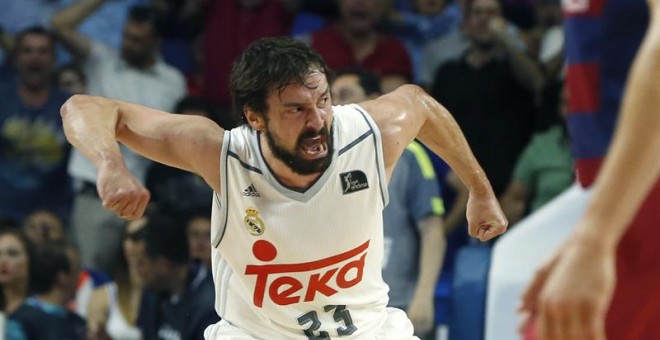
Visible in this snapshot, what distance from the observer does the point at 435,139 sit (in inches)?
196

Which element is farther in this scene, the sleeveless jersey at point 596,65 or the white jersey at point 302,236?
the white jersey at point 302,236

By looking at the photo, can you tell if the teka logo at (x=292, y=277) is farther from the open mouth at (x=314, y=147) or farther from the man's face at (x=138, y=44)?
the man's face at (x=138, y=44)

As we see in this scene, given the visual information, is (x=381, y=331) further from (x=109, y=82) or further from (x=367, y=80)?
(x=109, y=82)

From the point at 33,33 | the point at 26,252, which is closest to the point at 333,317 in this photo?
the point at 26,252

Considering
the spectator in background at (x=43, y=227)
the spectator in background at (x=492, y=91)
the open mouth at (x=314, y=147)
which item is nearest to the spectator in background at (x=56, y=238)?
the spectator in background at (x=43, y=227)

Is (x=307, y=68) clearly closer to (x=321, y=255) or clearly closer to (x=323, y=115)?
(x=323, y=115)

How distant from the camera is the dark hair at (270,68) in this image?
459cm

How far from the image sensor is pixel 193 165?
4.70 meters

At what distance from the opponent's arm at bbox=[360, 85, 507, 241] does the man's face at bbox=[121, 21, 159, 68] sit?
4.57 meters

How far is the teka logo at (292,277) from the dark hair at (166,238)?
3.22 m

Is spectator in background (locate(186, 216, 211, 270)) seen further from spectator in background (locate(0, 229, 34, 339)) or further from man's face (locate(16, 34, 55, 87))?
man's face (locate(16, 34, 55, 87))

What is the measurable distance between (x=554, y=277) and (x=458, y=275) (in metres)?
5.07

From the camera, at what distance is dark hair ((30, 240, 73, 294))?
7949 millimetres

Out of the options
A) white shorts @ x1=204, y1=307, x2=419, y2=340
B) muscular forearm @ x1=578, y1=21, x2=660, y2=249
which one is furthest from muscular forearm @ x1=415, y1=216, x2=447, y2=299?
muscular forearm @ x1=578, y1=21, x2=660, y2=249
